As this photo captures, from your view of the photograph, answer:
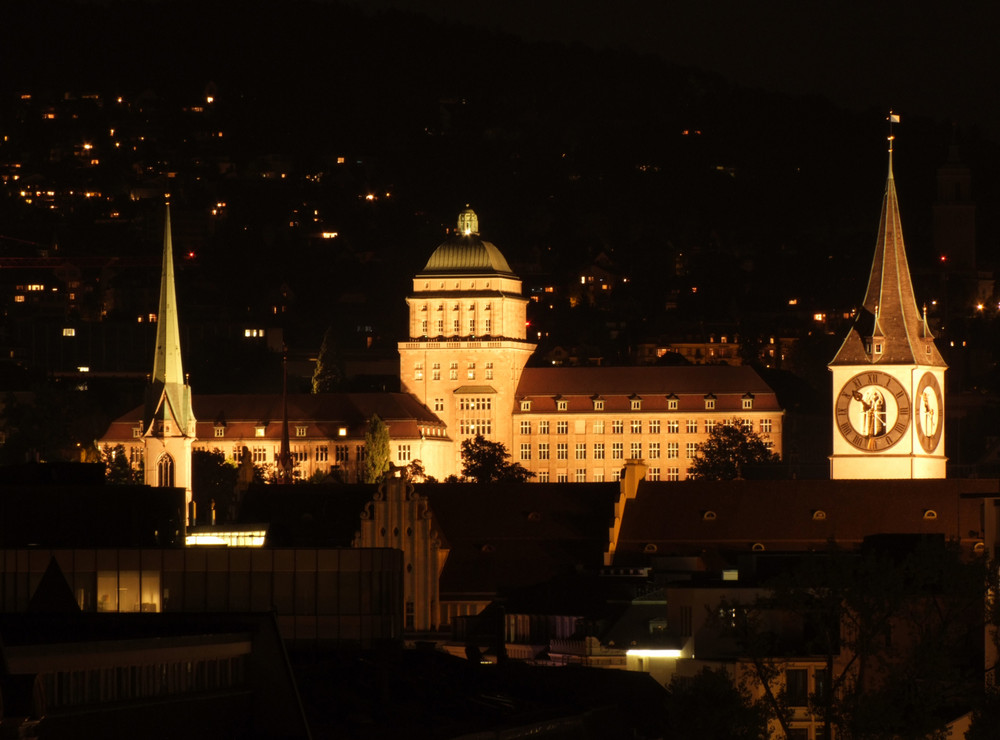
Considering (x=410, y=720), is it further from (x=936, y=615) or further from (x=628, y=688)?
(x=936, y=615)

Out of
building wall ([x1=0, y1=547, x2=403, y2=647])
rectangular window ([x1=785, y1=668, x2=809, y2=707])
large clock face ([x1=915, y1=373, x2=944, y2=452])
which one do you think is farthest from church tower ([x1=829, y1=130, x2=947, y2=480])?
building wall ([x1=0, y1=547, x2=403, y2=647])

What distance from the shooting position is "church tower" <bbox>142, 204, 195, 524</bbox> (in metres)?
185

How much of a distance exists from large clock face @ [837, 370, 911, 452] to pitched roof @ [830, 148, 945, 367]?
0.99m

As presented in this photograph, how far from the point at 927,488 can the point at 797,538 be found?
16.0 ft

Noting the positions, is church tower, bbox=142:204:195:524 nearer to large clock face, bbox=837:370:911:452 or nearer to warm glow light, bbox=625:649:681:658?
large clock face, bbox=837:370:911:452

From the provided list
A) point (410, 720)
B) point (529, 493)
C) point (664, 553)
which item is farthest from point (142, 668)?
point (529, 493)

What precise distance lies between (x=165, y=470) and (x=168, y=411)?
4.42 metres

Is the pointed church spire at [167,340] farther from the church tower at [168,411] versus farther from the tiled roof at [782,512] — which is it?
the tiled roof at [782,512]

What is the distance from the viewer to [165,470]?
184250 millimetres

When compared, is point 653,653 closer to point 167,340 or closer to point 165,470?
point 165,470

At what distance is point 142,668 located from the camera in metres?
41.5

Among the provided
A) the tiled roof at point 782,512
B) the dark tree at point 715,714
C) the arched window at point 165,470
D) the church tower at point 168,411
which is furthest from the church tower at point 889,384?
the dark tree at point 715,714

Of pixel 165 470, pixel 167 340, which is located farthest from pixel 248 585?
pixel 167 340

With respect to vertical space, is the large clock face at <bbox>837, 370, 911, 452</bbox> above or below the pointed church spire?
below
